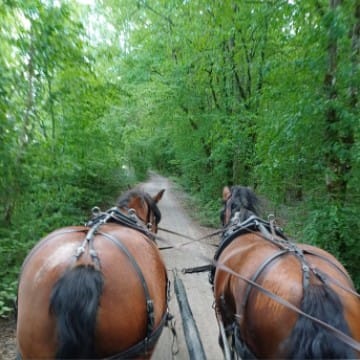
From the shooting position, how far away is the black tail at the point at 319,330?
1.60 meters

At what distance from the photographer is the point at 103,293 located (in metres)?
1.89

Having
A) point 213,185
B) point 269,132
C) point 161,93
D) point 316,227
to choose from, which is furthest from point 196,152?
point 316,227

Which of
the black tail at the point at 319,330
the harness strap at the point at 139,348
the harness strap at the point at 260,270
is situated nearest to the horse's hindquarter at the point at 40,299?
the harness strap at the point at 139,348

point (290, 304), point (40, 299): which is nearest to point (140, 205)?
point (40, 299)

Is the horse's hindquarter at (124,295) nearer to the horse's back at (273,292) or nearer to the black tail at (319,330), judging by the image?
A: the horse's back at (273,292)

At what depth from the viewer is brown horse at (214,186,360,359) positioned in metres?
1.64

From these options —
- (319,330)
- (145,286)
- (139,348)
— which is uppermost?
(145,286)

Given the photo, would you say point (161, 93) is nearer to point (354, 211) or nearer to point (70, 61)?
point (70, 61)

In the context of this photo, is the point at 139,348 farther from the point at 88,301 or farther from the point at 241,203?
the point at 241,203

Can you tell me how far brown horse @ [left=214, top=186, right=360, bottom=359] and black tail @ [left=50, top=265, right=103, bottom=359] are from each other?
100cm

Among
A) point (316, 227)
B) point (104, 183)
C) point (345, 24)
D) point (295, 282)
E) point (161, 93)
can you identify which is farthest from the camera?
point (161, 93)

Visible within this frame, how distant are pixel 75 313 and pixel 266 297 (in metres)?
1.17

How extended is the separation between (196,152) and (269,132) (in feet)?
30.2

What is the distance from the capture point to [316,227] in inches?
172
